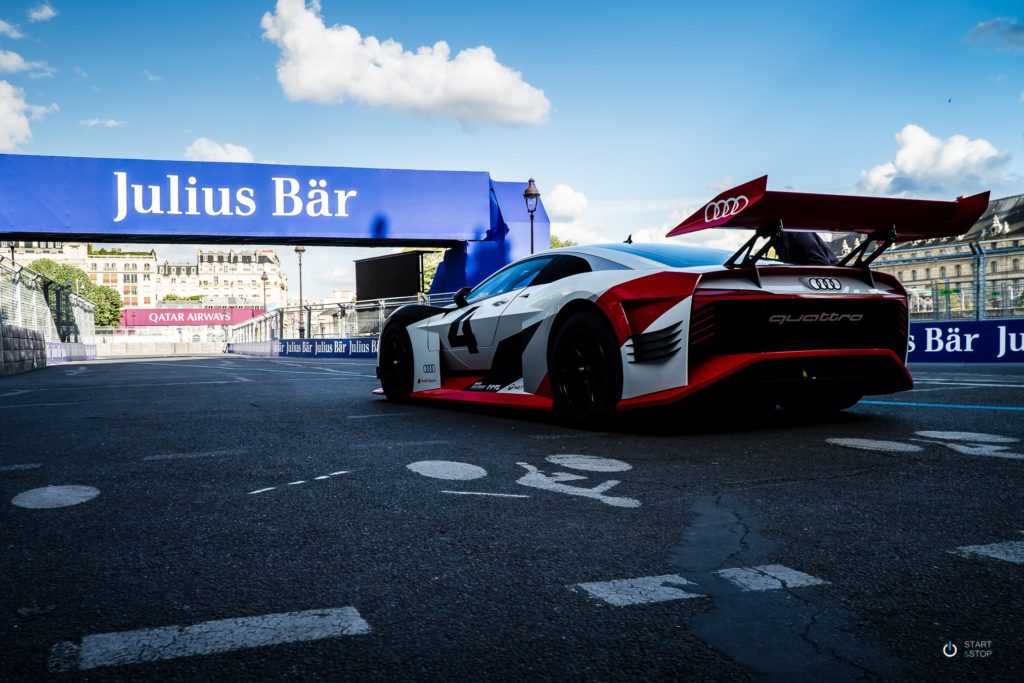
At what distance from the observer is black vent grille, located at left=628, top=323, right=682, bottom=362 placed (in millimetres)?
4484

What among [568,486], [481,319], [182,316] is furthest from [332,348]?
[182,316]

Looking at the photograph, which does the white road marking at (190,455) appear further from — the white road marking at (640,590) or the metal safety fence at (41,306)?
the metal safety fence at (41,306)

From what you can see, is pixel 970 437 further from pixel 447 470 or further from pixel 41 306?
pixel 41 306

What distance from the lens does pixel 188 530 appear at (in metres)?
2.70

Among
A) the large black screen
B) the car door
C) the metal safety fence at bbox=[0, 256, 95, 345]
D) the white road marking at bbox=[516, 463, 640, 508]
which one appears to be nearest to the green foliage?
the metal safety fence at bbox=[0, 256, 95, 345]

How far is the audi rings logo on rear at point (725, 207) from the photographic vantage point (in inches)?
163

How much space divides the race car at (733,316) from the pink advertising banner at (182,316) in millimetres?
111738

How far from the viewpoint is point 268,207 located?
2311cm

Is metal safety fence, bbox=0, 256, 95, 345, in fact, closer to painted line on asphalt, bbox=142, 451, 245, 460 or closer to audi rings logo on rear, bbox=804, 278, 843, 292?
painted line on asphalt, bbox=142, 451, 245, 460

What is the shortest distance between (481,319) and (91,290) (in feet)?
396

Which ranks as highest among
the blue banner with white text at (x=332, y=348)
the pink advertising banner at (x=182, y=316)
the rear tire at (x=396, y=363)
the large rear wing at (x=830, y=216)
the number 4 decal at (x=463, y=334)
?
the pink advertising banner at (x=182, y=316)

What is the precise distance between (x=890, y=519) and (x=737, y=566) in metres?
0.79

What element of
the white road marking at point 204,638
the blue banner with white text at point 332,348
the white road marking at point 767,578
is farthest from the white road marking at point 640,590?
the blue banner with white text at point 332,348

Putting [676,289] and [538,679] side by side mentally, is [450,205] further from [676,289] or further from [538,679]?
[538,679]
